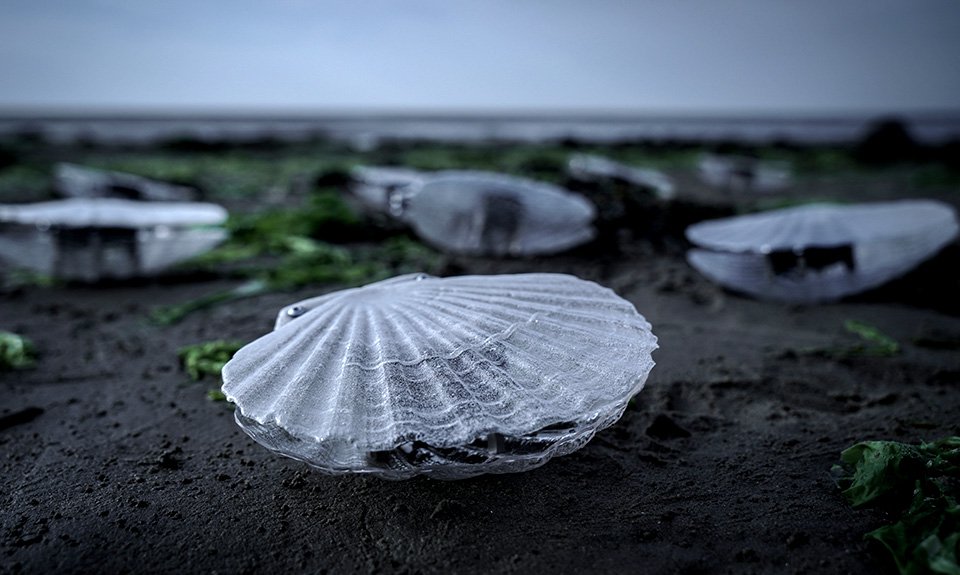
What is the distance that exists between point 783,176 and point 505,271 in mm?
7746

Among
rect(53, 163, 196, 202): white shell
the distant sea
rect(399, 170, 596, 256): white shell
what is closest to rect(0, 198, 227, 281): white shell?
rect(399, 170, 596, 256): white shell

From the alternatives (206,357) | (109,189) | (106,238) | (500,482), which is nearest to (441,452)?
(500,482)

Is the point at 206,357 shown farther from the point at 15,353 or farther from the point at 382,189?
the point at 382,189

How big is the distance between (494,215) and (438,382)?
3431mm

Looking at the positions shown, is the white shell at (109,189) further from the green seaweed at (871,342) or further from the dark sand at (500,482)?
the green seaweed at (871,342)

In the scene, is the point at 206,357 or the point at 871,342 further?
the point at 871,342

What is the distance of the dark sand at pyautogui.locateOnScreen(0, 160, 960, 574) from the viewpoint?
1659 millimetres

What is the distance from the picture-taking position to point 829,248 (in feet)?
12.3

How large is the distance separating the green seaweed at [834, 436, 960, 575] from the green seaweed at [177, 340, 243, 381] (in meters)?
2.50

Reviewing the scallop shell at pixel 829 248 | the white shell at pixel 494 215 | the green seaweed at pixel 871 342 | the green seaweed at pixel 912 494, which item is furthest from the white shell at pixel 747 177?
the green seaweed at pixel 912 494

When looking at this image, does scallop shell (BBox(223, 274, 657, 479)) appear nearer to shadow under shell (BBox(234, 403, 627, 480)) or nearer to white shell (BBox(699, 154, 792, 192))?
shadow under shell (BBox(234, 403, 627, 480))

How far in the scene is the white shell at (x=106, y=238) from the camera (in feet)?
13.5

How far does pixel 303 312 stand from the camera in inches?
84.6

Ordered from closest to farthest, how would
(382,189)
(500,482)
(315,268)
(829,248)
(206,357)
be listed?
(500,482)
(206,357)
(829,248)
(315,268)
(382,189)
